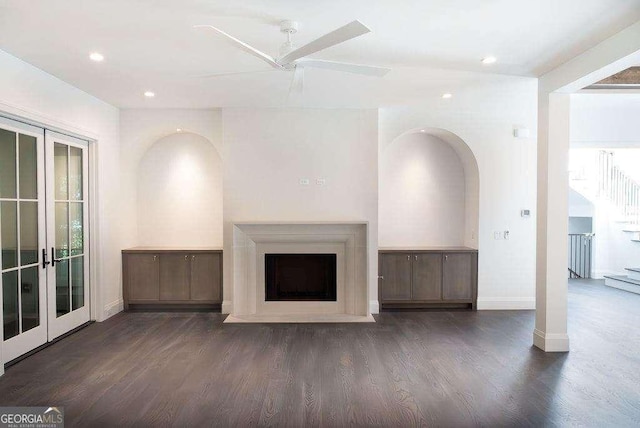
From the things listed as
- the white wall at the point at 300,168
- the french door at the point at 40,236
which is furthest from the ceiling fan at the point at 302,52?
the french door at the point at 40,236

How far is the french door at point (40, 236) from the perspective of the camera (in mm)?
3525

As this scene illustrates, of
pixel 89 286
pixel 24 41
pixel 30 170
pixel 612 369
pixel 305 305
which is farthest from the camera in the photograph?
pixel 305 305

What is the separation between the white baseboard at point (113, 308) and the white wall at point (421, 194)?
3856 mm

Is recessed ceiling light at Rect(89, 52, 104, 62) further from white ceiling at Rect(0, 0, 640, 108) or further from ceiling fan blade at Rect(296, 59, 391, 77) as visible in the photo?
ceiling fan blade at Rect(296, 59, 391, 77)

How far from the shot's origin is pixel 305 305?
5211mm

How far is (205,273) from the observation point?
210 inches

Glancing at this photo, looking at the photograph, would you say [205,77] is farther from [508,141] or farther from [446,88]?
[508,141]

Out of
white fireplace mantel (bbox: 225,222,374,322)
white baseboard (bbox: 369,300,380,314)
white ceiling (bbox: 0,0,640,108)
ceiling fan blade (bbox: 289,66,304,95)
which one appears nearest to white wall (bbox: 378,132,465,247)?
white fireplace mantel (bbox: 225,222,374,322)

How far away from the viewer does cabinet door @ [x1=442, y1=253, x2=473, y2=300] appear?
539cm

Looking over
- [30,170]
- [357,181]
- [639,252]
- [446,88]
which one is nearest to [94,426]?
[30,170]

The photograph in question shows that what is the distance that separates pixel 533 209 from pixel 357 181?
2589 millimetres

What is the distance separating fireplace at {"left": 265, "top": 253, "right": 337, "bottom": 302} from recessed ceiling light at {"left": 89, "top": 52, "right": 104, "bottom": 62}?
2.95m

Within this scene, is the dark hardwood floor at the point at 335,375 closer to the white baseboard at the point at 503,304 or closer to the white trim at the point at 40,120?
the white baseboard at the point at 503,304

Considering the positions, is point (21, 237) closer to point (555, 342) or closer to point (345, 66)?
point (345, 66)
